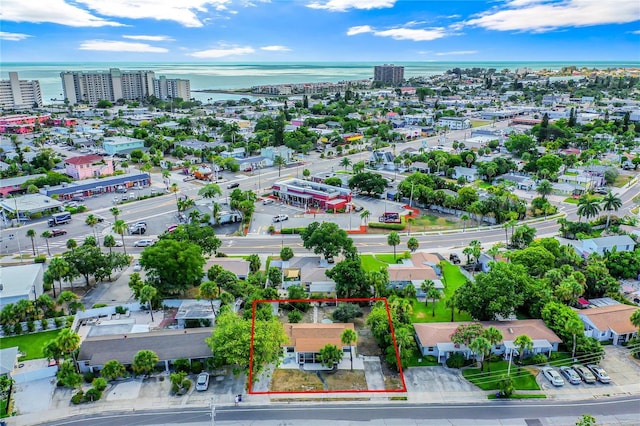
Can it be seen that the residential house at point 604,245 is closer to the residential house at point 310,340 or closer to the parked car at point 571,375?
the parked car at point 571,375

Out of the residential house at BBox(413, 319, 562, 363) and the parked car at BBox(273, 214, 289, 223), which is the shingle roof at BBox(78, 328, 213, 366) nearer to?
the residential house at BBox(413, 319, 562, 363)

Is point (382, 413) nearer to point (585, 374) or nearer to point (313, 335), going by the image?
point (313, 335)

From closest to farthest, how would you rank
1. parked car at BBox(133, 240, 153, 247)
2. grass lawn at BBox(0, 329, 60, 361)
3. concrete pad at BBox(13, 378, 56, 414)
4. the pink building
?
1. concrete pad at BBox(13, 378, 56, 414)
2. grass lawn at BBox(0, 329, 60, 361)
3. parked car at BBox(133, 240, 153, 247)
4. the pink building

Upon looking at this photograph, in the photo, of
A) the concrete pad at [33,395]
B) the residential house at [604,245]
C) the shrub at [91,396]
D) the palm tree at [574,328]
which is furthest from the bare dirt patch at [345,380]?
the residential house at [604,245]

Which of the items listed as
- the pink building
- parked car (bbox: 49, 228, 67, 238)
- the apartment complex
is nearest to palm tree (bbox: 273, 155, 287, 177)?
the pink building

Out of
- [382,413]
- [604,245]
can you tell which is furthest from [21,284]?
[604,245]

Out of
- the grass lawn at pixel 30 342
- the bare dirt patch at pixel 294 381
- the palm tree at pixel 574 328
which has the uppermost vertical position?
the palm tree at pixel 574 328
